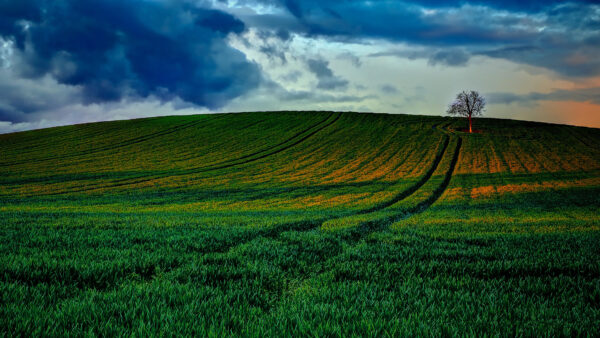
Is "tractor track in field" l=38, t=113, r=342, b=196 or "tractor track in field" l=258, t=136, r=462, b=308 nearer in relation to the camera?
"tractor track in field" l=258, t=136, r=462, b=308

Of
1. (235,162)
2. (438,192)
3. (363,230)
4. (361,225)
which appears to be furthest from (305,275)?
(235,162)

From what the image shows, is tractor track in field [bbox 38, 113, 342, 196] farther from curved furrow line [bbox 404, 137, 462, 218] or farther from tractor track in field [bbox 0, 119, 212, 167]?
curved furrow line [bbox 404, 137, 462, 218]

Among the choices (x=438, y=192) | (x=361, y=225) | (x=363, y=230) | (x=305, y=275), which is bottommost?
(x=438, y=192)

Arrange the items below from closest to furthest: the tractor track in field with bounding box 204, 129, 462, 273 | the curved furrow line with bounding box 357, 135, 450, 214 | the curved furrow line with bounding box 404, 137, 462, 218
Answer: the tractor track in field with bounding box 204, 129, 462, 273 < the curved furrow line with bounding box 404, 137, 462, 218 < the curved furrow line with bounding box 357, 135, 450, 214

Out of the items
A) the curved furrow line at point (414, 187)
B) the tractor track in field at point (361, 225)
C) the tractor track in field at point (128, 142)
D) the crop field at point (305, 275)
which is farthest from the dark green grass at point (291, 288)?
the tractor track in field at point (128, 142)

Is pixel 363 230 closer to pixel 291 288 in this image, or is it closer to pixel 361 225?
pixel 361 225

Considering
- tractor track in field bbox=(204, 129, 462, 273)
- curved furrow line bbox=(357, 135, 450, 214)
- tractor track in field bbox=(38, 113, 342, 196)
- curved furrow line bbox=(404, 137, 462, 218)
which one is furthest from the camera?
tractor track in field bbox=(38, 113, 342, 196)

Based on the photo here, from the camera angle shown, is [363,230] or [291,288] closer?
[291,288]

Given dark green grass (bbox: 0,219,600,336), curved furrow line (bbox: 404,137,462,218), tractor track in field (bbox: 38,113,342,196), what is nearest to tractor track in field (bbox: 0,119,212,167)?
tractor track in field (bbox: 38,113,342,196)

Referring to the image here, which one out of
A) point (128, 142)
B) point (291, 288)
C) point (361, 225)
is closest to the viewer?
point (291, 288)

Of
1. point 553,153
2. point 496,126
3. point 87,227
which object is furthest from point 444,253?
point 496,126

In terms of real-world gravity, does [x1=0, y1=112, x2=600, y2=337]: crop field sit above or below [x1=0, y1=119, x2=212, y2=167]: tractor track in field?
below

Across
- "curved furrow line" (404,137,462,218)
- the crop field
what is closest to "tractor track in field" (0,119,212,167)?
the crop field

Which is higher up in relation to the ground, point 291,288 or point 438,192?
point 291,288
